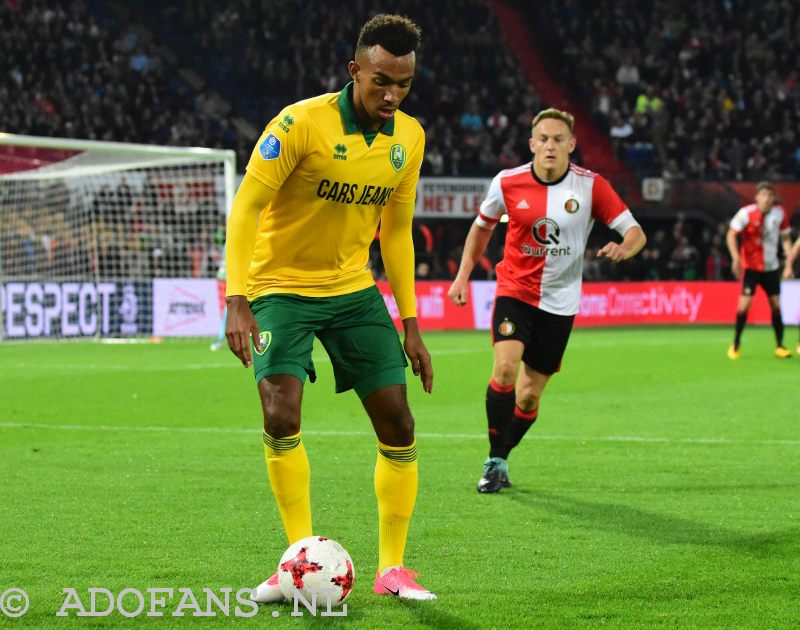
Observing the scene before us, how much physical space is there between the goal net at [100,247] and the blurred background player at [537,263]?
1290 centimetres

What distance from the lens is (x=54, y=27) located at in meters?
28.3

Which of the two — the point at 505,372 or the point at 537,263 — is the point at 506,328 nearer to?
the point at 505,372

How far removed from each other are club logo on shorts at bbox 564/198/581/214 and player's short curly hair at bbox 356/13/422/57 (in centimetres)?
307

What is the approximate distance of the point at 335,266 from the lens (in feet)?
16.3

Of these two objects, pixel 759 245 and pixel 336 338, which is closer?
pixel 336 338

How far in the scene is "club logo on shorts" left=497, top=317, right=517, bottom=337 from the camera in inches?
291

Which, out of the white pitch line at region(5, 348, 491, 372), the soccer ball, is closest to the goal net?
the white pitch line at region(5, 348, 491, 372)

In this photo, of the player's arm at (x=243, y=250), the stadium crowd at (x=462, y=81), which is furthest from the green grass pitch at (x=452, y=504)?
the stadium crowd at (x=462, y=81)

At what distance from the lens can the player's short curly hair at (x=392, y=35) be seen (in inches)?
180

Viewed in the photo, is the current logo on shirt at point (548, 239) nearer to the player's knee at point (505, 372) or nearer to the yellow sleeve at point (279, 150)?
the player's knee at point (505, 372)

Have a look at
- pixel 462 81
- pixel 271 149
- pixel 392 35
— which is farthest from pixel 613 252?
pixel 462 81

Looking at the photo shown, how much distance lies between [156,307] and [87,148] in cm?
429

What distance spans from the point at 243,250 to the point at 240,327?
30cm

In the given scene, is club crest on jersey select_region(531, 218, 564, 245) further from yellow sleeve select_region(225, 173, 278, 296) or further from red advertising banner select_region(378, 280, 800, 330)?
red advertising banner select_region(378, 280, 800, 330)
